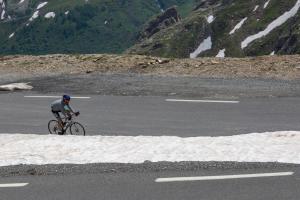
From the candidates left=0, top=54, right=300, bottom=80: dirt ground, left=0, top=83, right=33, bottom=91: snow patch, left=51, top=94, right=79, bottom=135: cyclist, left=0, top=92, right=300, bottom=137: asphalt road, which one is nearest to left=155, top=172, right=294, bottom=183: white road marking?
left=0, top=92, right=300, bottom=137: asphalt road

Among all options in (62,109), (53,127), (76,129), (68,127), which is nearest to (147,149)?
(76,129)

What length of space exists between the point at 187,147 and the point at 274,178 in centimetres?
309

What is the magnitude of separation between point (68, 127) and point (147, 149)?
4.68m

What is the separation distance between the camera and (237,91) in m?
21.2

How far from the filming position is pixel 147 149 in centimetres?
1325

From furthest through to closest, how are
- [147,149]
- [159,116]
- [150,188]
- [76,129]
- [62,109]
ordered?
[159,116] → [62,109] → [76,129] → [147,149] → [150,188]

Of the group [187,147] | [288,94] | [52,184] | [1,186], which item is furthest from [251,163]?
[288,94]

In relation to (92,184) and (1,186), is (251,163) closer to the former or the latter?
(92,184)

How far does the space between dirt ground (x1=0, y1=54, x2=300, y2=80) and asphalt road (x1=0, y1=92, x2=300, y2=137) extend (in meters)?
3.99

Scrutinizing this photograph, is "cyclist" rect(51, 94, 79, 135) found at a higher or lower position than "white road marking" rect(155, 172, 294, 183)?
higher

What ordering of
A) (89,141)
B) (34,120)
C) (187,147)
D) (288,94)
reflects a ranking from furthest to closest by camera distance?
(288,94)
(34,120)
(89,141)
(187,147)

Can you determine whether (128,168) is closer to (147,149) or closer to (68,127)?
(147,149)

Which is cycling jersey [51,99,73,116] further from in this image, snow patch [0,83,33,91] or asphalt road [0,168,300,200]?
snow patch [0,83,33,91]

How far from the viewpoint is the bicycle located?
660 inches
